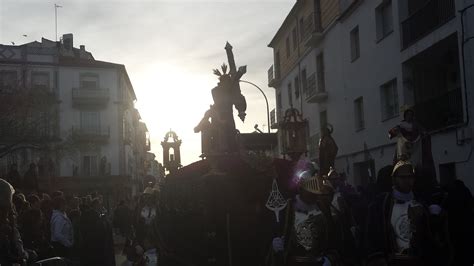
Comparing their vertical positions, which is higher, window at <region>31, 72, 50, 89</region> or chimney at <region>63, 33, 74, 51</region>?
chimney at <region>63, 33, 74, 51</region>

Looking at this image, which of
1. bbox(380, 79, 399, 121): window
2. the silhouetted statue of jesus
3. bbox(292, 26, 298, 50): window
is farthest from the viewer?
bbox(292, 26, 298, 50): window

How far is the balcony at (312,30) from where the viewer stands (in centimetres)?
2911

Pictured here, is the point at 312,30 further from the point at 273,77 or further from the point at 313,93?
the point at 273,77

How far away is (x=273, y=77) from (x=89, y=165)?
21.8 m

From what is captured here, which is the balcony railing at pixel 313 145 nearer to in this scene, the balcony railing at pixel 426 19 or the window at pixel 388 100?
the window at pixel 388 100

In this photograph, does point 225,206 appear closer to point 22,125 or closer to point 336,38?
point 336,38

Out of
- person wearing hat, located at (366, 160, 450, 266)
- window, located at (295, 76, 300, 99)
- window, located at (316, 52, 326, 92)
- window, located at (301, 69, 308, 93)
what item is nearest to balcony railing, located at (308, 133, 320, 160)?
window, located at (316, 52, 326, 92)

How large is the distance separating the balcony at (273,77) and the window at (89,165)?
67.6ft

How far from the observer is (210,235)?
8555 mm

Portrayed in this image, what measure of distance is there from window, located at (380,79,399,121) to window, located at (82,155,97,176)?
3678 cm

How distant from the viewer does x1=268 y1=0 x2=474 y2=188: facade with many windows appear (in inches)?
653

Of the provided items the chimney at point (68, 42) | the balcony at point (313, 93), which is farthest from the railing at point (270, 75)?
Answer: the chimney at point (68, 42)

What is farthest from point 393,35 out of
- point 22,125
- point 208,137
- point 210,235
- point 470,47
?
point 22,125

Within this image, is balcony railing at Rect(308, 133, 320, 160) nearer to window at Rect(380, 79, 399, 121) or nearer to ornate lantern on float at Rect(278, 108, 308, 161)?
window at Rect(380, 79, 399, 121)
